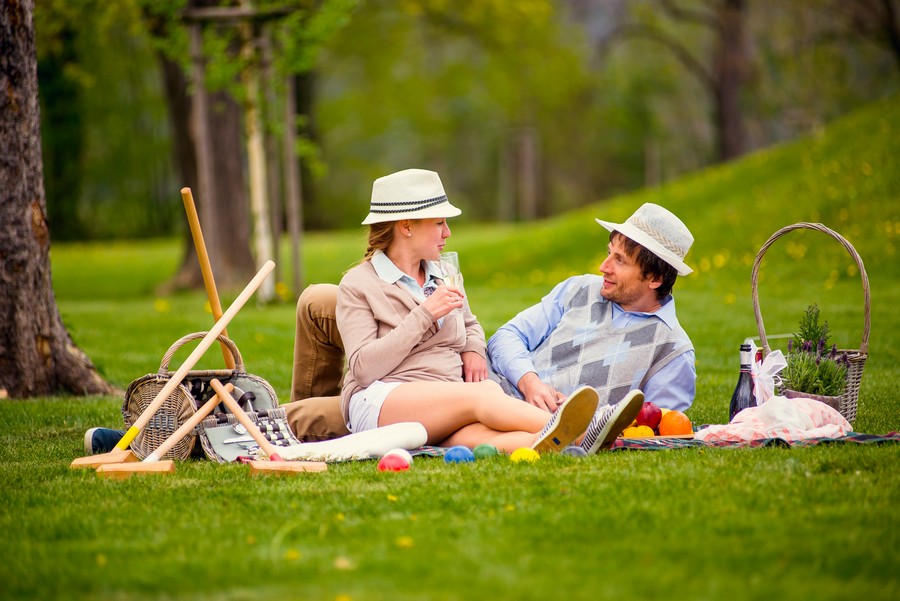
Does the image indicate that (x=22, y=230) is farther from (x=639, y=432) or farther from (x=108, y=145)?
(x=108, y=145)

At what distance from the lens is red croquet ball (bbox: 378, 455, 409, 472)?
170 inches

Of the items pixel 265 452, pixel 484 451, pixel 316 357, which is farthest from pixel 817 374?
pixel 265 452

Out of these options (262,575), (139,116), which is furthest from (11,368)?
(139,116)

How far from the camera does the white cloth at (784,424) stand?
15.1 feet

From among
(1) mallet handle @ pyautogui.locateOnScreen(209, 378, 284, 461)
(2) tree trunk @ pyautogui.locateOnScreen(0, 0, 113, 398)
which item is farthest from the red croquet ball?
(2) tree trunk @ pyautogui.locateOnScreen(0, 0, 113, 398)

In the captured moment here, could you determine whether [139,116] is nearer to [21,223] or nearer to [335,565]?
[21,223]

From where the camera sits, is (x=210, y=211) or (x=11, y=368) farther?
(x=210, y=211)

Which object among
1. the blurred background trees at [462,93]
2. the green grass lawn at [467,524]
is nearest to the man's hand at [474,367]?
the green grass lawn at [467,524]

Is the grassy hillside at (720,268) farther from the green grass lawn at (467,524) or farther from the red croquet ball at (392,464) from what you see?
the green grass lawn at (467,524)

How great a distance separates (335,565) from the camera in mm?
2969

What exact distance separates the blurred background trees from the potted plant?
7671mm

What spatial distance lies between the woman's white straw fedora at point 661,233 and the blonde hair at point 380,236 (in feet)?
3.30

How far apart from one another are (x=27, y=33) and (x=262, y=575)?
4.57 m

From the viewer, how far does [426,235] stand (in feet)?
15.9
